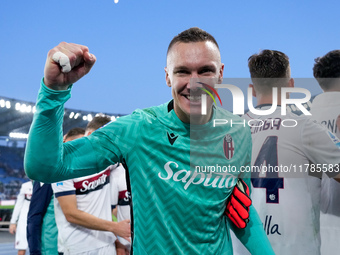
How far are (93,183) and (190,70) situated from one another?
7.39 feet

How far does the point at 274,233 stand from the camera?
2783 millimetres

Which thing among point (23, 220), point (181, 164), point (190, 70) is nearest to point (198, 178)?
point (181, 164)

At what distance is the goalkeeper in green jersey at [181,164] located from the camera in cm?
173

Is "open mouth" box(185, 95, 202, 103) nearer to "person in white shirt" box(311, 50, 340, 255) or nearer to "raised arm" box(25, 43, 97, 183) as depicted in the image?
"raised arm" box(25, 43, 97, 183)

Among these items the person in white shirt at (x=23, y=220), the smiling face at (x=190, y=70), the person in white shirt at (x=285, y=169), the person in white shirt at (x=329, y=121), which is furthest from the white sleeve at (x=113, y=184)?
the person in white shirt at (x=23, y=220)

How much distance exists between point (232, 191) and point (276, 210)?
1.00 meters

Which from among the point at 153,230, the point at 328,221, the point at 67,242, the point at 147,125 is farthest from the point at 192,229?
the point at 67,242

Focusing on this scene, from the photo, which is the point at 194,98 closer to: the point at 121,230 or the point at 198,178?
the point at 198,178

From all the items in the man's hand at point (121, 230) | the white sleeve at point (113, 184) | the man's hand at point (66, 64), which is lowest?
the man's hand at point (121, 230)

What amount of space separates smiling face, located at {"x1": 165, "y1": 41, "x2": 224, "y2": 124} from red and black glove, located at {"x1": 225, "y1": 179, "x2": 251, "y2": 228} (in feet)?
1.44

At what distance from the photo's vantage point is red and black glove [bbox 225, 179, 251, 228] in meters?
1.84

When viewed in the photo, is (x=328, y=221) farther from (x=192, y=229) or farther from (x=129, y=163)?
(x=129, y=163)

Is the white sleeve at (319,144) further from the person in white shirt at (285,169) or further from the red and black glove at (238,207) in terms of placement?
the red and black glove at (238,207)

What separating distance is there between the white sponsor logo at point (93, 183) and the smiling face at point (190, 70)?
208 cm
